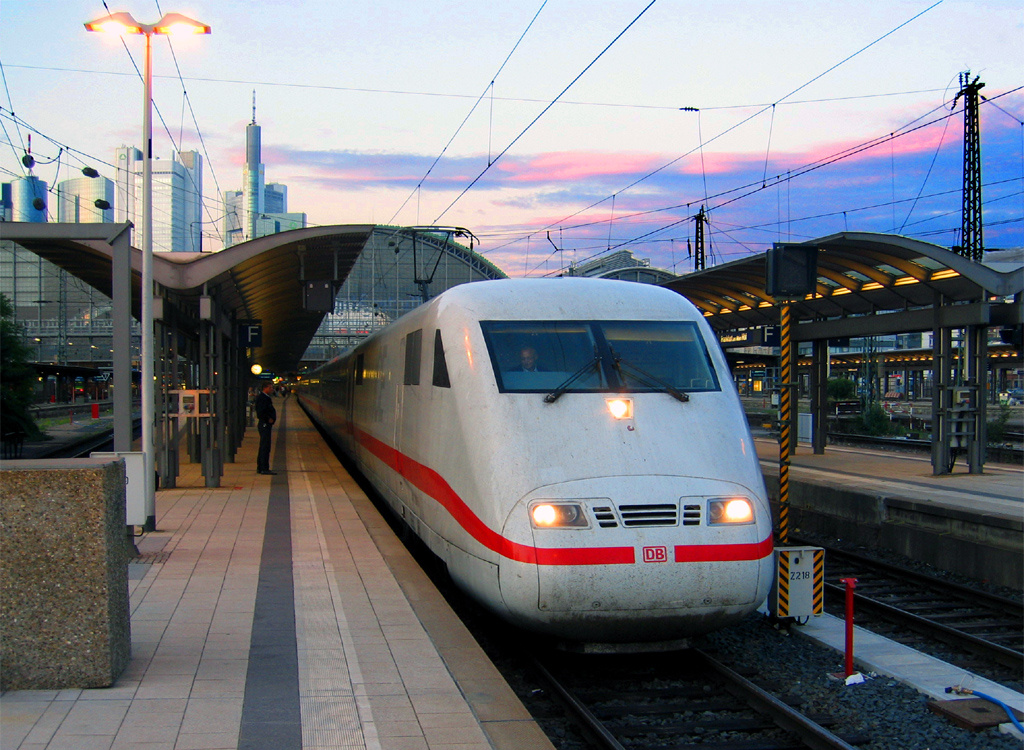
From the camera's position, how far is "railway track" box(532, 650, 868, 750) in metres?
5.90

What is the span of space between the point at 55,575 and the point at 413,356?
197 inches

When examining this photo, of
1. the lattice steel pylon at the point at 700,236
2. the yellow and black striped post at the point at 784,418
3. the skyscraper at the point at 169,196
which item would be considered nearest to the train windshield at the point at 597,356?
the yellow and black striped post at the point at 784,418

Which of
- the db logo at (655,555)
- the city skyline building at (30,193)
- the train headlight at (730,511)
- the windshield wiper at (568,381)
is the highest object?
the city skyline building at (30,193)

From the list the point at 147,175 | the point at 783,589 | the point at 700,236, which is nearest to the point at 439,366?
the point at 783,589

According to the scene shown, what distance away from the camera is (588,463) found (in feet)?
21.9

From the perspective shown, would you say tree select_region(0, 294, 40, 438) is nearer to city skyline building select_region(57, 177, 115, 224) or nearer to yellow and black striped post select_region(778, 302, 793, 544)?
city skyline building select_region(57, 177, 115, 224)

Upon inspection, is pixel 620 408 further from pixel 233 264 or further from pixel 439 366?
pixel 233 264

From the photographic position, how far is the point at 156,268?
14.8m

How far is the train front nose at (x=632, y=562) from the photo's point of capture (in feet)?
20.3

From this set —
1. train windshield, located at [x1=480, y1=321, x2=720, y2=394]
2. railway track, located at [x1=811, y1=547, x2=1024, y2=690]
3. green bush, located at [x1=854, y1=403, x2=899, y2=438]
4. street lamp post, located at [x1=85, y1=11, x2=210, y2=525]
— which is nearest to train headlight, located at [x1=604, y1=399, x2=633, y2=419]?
train windshield, located at [x1=480, y1=321, x2=720, y2=394]

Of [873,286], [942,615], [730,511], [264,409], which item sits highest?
[873,286]

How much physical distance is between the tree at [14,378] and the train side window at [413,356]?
58.4ft

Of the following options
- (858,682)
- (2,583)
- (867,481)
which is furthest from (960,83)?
(2,583)

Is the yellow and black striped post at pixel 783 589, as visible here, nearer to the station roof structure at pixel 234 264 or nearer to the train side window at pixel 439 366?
the train side window at pixel 439 366
